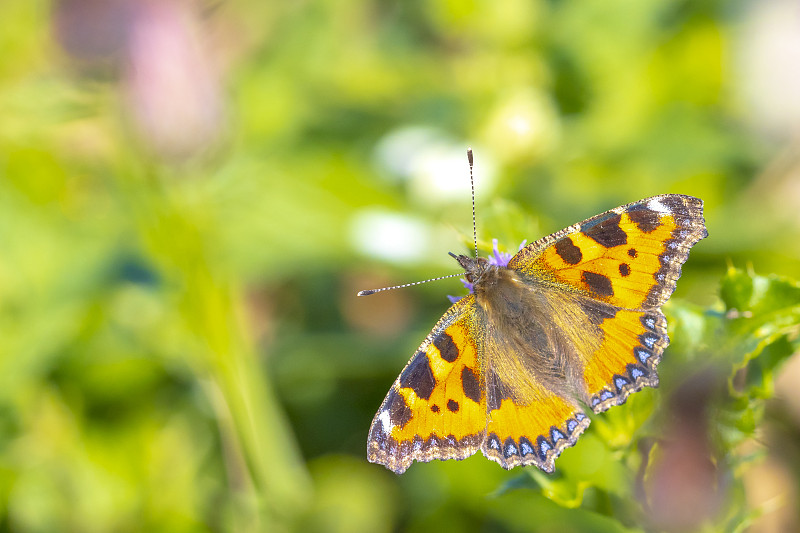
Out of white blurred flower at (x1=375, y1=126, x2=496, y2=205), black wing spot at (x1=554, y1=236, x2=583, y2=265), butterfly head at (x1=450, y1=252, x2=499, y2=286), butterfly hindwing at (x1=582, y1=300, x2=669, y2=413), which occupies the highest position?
white blurred flower at (x1=375, y1=126, x2=496, y2=205)

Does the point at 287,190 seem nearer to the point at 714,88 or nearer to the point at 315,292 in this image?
the point at 315,292

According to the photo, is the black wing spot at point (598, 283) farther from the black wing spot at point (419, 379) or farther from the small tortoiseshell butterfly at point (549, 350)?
the black wing spot at point (419, 379)

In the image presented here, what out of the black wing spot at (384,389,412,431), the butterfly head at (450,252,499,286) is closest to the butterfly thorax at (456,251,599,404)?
the butterfly head at (450,252,499,286)

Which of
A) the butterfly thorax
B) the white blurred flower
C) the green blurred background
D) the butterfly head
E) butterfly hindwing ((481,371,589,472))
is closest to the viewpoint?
butterfly hindwing ((481,371,589,472))

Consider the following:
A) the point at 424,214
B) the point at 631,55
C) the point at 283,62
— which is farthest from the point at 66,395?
the point at 631,55

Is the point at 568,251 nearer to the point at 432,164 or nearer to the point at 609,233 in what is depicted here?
the point at 609,233

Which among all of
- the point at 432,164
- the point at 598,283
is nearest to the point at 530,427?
the point at 598,283

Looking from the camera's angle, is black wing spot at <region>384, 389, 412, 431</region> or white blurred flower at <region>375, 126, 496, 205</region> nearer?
black wing spot at <region>384, 389, 412, 431</region>

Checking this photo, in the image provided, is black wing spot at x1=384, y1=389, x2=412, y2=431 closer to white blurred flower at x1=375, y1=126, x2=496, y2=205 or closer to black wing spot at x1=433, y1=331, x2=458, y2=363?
black wing spot at x1=433, y1=331, x2=458, y2=363
